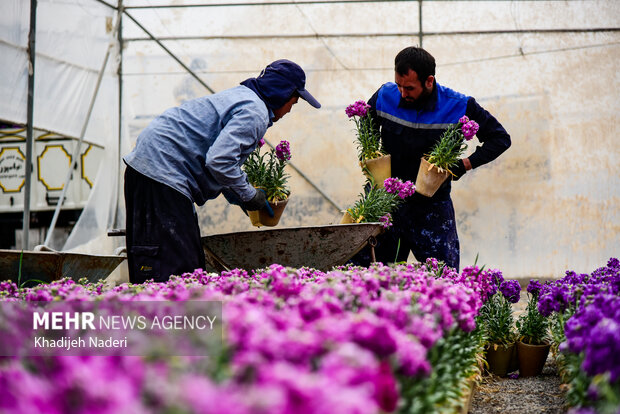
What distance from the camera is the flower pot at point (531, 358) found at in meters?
3.61

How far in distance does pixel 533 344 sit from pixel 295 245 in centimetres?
147

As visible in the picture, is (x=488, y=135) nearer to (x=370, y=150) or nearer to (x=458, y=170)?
(x=458, y=170)

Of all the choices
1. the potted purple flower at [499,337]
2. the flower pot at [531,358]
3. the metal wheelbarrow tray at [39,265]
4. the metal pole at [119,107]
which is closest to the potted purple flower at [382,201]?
the potted purple flower at [499,337]

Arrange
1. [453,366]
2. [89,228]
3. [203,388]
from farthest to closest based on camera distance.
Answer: [89,228] → [453,366] → [203,388]

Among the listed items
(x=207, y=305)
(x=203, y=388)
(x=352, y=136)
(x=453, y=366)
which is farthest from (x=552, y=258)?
(x=203, y=388)

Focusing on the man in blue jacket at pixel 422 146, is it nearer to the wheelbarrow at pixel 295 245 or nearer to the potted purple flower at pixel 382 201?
the potted purple flower at pixel 382 201

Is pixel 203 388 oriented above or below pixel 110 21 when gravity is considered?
below

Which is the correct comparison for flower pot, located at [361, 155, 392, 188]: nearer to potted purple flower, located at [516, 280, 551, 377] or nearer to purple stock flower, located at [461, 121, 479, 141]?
purple stock flower, located at [461, 121, 479, 141]

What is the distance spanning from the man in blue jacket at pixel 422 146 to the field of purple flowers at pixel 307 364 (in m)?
1.66

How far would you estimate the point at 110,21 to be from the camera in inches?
283

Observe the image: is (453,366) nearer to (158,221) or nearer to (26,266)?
(158,221)

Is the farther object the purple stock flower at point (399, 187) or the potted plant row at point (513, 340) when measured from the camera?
the purple stock flower at point (399, 187)

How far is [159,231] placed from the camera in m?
3.24

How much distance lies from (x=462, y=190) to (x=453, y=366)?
5.26 m
